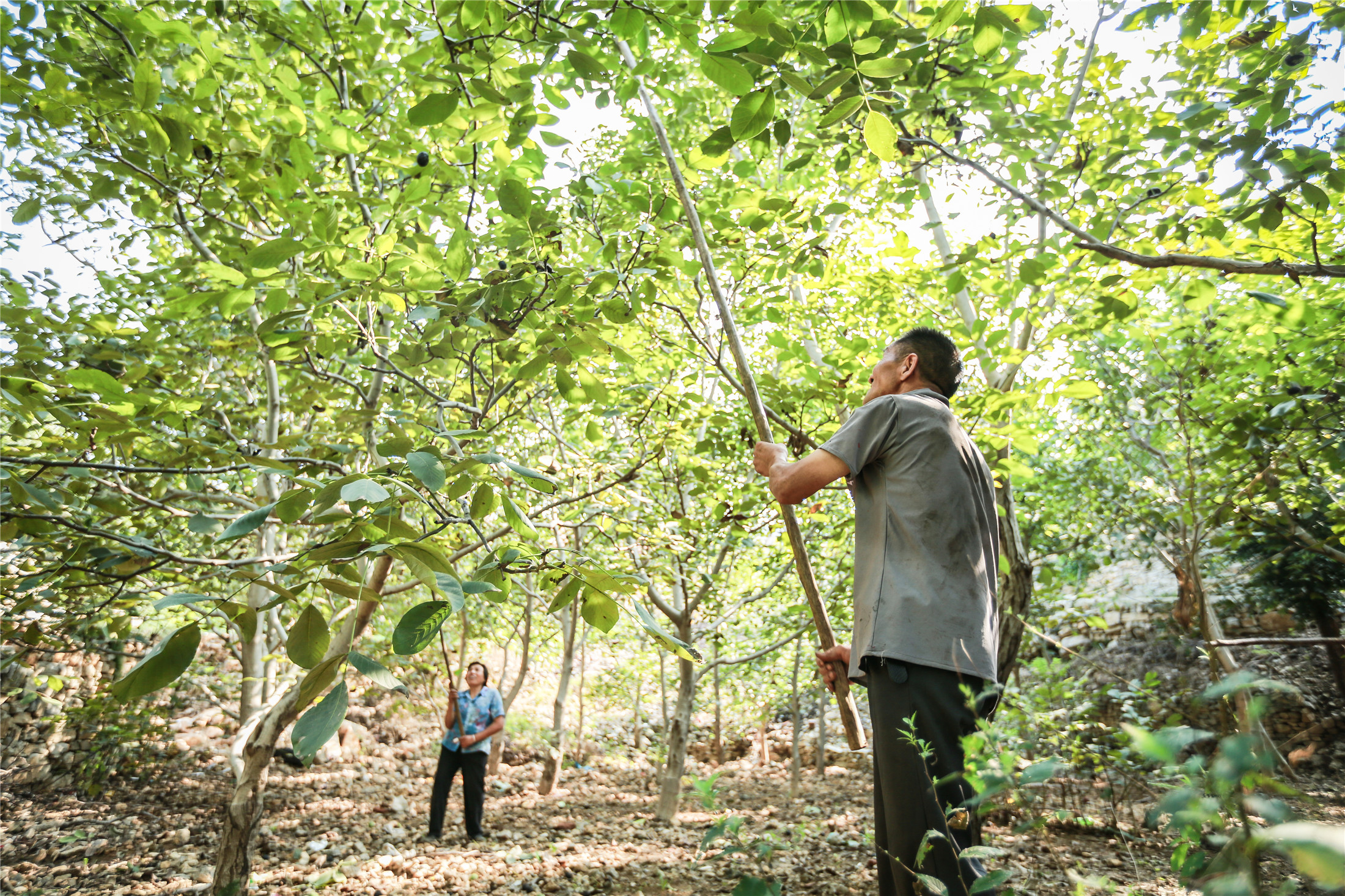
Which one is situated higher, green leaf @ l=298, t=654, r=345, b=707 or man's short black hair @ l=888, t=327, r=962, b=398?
man's short black hair @ l=888, t=327, r=962, b=398

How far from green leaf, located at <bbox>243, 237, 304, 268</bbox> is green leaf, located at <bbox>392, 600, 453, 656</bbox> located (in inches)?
38.8

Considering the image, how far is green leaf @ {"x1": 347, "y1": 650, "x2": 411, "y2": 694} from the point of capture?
85cm

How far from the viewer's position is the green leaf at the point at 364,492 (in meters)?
0.90

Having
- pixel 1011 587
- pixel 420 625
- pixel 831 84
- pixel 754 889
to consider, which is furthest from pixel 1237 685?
pixel 1011 587

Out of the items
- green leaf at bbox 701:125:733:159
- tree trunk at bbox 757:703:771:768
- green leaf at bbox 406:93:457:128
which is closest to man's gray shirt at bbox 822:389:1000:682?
green leaf at bbox 701:125:733:159

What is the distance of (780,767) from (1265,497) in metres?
11.1

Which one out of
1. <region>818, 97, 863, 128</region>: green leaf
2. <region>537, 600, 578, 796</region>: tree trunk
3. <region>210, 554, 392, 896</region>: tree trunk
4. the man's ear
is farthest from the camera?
<region>537, 600, 578, 796</region>: tree trunk

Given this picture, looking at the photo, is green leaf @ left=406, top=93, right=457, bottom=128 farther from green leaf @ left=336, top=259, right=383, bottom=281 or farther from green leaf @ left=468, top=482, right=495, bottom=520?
green leaf @ left=468, top=482, right=495, bottom=520

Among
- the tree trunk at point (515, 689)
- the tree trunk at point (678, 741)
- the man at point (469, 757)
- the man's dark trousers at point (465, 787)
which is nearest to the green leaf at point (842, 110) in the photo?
the tree trunk at point (678, 741)

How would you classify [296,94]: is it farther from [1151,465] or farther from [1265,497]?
[1151,465]

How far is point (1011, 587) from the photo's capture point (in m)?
4.54

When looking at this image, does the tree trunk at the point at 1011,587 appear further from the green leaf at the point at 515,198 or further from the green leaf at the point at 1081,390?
the green leaf at the point at 515,198

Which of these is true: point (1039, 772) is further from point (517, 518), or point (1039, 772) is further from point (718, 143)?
point (718, 143)

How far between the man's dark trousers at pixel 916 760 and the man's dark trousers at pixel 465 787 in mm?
5570
